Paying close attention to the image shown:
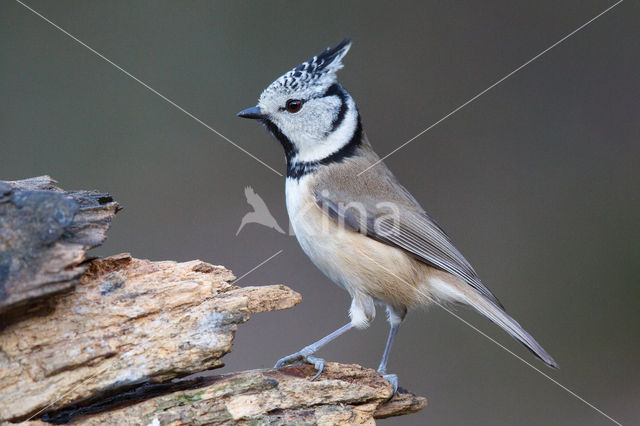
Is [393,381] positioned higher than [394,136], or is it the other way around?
[394,136]

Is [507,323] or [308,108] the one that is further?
[308,108]

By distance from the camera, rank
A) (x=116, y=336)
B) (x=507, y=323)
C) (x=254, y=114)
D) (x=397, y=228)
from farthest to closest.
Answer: (x=254, y=114)
(x=397, y=228)
(x=507, y=323)
(x=116, y=336)

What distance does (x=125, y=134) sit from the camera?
7371 millimetres

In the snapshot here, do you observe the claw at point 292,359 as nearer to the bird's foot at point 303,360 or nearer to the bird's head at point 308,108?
the bird's foot at point 303,360

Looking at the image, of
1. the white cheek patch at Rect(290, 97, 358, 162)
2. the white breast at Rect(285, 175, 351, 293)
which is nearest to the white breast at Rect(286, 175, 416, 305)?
the white breast at Rect(285, 175, 351, 293)

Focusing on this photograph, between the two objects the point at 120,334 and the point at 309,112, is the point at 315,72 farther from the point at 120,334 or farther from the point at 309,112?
the point at 120,334

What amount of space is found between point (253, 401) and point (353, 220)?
134 centimetres

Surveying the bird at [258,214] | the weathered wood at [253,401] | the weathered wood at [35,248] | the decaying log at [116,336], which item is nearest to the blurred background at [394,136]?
the bird at [258,214]

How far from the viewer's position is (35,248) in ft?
7.95

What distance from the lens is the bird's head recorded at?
13.0ft

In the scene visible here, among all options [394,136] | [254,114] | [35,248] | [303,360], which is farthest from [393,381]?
[394,136]

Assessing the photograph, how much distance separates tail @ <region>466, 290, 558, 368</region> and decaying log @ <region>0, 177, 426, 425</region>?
91cm

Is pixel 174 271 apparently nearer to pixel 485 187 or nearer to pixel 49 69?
pixel 485 187

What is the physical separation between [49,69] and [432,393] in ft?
18.7
